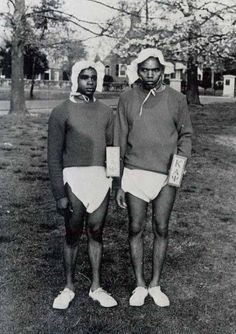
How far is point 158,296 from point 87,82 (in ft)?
6.04

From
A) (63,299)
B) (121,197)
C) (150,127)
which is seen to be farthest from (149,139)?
(63,299)

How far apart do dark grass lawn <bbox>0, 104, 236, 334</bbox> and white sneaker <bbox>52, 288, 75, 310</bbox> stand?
0.21ft

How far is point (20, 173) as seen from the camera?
10.2 metres

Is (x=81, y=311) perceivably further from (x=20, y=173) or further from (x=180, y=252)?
(x=20, y=173)

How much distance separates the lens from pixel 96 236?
4.48 metres

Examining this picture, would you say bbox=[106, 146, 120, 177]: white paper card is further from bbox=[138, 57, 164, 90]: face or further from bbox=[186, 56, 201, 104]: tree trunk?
bbox=[186, 56, 201, 104]: tree trunk

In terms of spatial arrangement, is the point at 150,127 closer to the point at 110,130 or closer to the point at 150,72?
the point at 110,130

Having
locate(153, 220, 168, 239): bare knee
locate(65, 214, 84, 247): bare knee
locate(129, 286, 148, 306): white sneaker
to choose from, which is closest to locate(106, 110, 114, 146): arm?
locate(65, 214, 84, 247): bare knee

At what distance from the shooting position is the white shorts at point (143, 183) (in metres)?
4.37

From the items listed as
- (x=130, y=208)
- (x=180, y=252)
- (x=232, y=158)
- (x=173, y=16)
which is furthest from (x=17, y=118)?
(x=130, y=208)

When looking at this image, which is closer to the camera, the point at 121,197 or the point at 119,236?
the point at 121,197

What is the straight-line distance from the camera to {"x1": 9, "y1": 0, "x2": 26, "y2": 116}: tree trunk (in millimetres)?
18312

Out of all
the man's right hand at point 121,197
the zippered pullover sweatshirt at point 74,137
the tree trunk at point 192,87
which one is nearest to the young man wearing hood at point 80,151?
the zippered pullover sweatshirt at point 74,137

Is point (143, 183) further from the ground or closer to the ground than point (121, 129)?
closer to the ground
